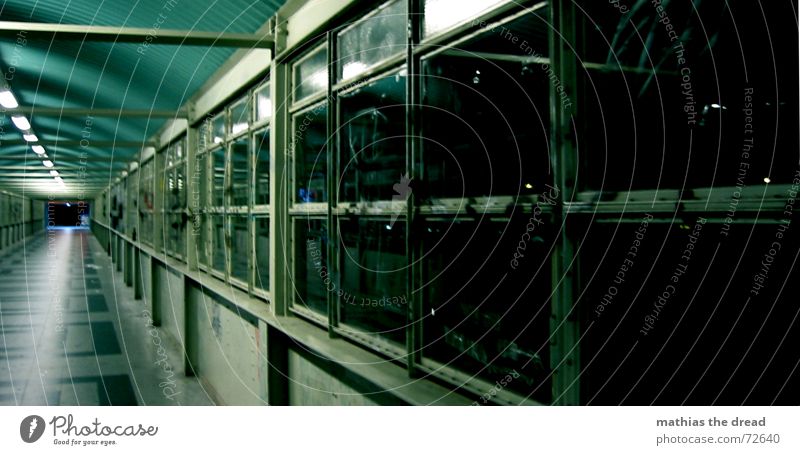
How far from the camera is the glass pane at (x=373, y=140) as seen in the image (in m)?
2.75

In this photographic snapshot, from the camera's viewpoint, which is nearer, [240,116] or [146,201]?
[240,116]

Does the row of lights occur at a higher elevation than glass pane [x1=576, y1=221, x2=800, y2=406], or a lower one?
higher

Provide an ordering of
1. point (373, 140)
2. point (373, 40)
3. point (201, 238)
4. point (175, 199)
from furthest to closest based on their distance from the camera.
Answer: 1. point (175, 199)
2. point (201, 238)
3. point (373, 140)
4. point (373, 40)

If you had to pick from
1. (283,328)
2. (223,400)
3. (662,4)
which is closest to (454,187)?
(662,4)

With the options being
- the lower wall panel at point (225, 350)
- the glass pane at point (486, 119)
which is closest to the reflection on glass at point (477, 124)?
the glass pane at point (486, 119)

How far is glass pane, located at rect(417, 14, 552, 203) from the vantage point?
1968 millimetres

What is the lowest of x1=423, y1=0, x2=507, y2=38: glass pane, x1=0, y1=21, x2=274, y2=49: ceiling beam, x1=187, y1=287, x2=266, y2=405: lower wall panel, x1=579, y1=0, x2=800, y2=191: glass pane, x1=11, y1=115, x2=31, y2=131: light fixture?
x1=187, y1=287, x2=266, y2=405: lower wall panel

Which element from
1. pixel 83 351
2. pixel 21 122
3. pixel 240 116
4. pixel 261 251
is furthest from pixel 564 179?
pixel 21 122

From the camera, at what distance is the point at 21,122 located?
7.93 metres

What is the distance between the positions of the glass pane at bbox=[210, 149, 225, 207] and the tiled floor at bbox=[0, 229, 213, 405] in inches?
81.6

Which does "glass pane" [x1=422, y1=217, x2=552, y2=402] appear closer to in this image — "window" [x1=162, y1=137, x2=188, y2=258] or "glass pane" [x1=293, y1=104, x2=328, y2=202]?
"glass pane" [x1=293, y1=104, x2=328, y2=202]

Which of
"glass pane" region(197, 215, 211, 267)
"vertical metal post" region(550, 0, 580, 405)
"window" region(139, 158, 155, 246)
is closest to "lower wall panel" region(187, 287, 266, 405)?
"glass pane" region(197, 215, 211, 267)

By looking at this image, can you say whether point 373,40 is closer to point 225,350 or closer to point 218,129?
point 225,350

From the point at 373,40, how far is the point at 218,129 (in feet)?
12.4
